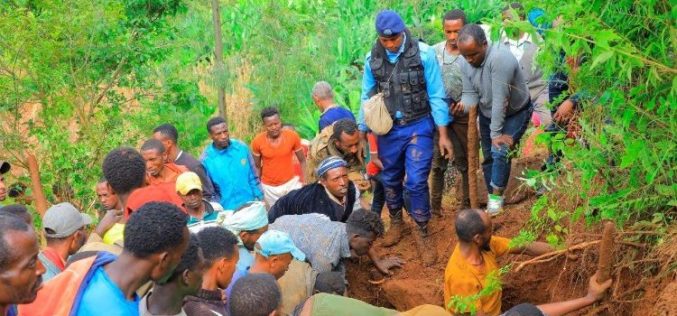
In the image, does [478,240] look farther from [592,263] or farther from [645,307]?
[645,307]

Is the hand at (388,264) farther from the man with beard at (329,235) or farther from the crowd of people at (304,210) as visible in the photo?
the man with beard at (329,235)

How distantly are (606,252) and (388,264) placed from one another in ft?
8.65

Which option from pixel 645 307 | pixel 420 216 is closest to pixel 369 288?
pixel 420 216

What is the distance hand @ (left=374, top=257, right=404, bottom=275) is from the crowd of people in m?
0.01

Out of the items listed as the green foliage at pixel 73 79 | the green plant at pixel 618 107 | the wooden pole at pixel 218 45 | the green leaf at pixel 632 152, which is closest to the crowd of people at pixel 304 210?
the green plant at pixel 618 107

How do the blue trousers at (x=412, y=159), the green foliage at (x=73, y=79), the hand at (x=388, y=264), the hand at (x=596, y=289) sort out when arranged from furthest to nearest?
the green foliage at (x=73, y=79) < the hand at (x=388, y=264) < the blue trousers at (x=412, y=159) < the hand at (x=596, y=289)

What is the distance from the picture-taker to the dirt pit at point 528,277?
5.22 m

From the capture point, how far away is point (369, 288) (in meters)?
7.58

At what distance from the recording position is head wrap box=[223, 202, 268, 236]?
5.99 metres

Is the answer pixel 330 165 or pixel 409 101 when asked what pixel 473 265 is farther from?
pixel 409 101

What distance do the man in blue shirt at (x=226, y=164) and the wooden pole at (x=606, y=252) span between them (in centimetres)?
383

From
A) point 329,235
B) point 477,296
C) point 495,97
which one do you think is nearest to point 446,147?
point 495,97

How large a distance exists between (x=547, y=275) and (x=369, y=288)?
166 centimetres

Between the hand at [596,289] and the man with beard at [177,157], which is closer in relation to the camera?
the hand at [596,289]
